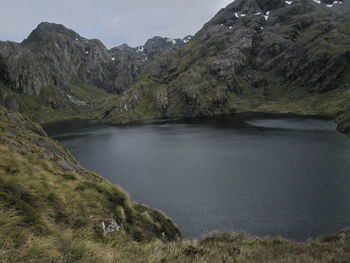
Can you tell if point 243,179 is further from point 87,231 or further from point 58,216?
point 87,231

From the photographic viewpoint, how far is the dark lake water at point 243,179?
5978 centimetres

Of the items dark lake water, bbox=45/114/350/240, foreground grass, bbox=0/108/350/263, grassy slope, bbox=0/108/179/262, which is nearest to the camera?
grassy slope, bbox=0/108/179/262

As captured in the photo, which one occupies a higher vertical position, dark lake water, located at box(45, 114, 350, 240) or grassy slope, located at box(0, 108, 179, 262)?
grassy slope, located at box(0, 108, 179, 262)

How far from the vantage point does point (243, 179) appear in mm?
86625

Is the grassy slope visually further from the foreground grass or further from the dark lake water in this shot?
the dark lake water

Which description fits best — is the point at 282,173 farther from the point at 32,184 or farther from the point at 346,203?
the point at 32,184

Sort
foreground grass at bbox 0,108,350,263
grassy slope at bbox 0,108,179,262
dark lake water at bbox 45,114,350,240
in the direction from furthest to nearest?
dark lake water at bbox 45,114,350,240 → foreground grass at bbox 0,108,350,263 → grassy slope at bbox 0,108,179,262

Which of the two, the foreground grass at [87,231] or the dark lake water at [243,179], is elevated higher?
the foreground grass at [87,231]

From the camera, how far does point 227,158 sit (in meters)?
115

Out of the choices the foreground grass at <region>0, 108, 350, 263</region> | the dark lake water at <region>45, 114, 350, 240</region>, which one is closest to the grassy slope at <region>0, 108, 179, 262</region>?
the foreground grass at <region>0, 108, 350, 263</region>

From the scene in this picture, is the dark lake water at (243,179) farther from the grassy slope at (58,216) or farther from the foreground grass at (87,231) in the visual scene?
the foreground grass at (87,231)

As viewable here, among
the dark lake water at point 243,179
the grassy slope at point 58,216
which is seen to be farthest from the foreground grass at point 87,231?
the dark lake water at point 243,179

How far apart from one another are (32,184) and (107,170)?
3778 inches

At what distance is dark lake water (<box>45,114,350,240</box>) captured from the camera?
59.8 m
